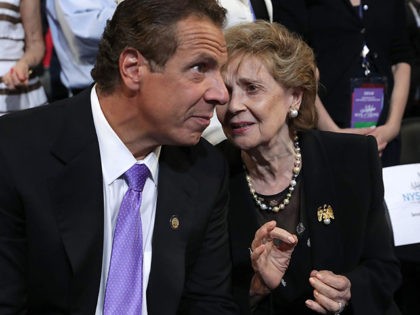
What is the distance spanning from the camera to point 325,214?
8.35 ft

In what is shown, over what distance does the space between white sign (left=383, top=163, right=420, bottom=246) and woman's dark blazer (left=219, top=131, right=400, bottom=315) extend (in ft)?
0.77

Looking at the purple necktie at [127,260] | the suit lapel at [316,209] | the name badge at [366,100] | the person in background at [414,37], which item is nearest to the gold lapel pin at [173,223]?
the purple necktie at [127,260]

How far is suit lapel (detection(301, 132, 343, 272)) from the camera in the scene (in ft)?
8.30

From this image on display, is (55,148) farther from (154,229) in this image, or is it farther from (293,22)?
(293,22)

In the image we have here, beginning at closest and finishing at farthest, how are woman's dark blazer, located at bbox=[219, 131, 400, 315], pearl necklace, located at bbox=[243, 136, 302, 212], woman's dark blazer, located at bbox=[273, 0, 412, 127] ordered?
woman's dark blazer, located at bbox=[219, 131, 400, 315] < pearl necklace, located at bbox=[243, 136, 302, 212] < woman's dark blazer, located at bbox=[273, 0, 412, 127]

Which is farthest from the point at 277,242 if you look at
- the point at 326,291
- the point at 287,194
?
the point at 287,194

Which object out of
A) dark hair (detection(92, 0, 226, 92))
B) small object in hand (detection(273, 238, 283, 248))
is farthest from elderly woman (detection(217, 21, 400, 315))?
dark hair (detection(92, 0, 226, 92))

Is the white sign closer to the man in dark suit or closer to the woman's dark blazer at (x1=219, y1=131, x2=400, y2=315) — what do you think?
the woman's dark blazer at (x1=219, y1=131, x2=400, y2=315)

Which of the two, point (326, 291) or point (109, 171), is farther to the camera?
point (326, 291)

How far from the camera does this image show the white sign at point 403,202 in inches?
114

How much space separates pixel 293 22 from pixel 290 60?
2.59 feet

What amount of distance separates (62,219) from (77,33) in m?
1.16

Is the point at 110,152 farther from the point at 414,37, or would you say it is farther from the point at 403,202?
the point at 414,37

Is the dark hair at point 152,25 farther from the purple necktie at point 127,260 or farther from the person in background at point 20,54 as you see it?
the person in background at point 20,54
